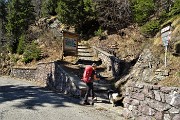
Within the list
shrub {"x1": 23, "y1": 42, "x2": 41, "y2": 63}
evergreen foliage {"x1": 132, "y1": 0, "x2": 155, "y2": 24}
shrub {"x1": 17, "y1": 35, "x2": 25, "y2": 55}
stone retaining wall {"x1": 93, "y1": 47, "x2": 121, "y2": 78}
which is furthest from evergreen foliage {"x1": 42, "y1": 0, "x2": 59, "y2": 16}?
evergreen foliage {"x1": 132, "y1": 0, "x2": 155, "y2": 24}

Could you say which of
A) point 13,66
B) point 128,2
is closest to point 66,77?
point 128,2

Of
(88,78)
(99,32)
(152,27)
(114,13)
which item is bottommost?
(88,78)

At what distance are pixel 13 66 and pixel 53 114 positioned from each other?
1787cm

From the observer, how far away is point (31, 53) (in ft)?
82.7

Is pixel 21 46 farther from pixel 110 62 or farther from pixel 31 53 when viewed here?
pixel 110 62

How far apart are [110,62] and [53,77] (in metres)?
3.45

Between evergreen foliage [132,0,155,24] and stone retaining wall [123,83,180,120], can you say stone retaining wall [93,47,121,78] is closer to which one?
evergreen foliage [132,0,155,24]

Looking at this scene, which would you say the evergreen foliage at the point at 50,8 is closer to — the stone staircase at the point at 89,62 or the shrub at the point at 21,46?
the shrub at the point at 21,46

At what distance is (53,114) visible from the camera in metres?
10.6

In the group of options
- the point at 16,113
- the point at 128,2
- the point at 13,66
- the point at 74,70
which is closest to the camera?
the point at 16,113

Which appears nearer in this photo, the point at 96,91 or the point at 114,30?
the point at 96,91

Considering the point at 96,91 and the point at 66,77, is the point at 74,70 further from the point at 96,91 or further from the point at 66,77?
the point at 96,91

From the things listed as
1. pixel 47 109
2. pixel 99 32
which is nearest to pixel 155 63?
pixel 47 109

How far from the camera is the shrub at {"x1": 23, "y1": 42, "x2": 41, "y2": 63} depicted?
24344 mm
